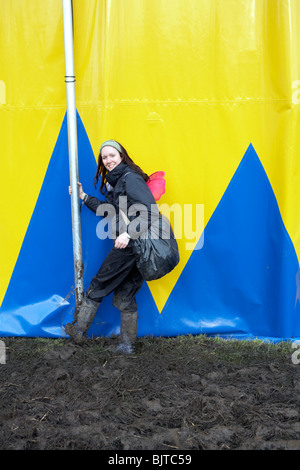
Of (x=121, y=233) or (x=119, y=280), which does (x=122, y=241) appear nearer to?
(x=121, y=233)

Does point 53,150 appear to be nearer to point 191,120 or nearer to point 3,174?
point 3,174

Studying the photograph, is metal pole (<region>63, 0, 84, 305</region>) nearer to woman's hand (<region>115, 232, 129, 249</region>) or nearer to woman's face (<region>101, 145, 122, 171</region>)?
woman's face (<region>101, 145, 122, 171</region>)

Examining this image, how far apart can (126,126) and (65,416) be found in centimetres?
196

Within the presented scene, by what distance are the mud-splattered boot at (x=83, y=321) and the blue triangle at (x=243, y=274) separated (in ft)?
1.85

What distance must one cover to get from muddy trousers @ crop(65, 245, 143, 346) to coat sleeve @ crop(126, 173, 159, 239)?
0.22m

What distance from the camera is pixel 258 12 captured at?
330cm

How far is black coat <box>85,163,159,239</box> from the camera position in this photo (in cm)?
305

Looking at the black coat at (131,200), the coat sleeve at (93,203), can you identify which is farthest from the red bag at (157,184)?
the coat sleeve at (93,203)

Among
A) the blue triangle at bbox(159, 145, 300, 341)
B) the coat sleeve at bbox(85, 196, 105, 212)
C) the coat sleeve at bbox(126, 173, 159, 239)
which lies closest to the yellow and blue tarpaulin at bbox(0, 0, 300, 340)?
the blue triangle at bbox(159, 145, 300, 341)

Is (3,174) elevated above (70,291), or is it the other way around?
(3,174)

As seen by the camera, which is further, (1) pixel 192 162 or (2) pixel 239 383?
(1) pixel 192 162

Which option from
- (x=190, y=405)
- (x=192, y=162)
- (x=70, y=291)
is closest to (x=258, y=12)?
(x=192, y=162)

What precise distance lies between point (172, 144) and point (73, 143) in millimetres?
700

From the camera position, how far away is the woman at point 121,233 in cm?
307
